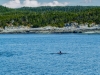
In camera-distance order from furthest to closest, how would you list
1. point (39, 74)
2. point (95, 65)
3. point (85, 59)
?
point (85, 59) → point (95, 65) → point (39, 74)

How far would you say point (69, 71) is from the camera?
54844mm

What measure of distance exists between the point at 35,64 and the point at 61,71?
8.33m

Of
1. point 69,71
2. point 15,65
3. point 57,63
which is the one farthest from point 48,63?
point 69,71

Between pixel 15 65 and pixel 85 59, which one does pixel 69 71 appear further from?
pixel 85 59

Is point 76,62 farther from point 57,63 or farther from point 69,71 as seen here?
point 69,71

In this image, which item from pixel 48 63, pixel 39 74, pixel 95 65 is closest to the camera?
pixel 39 74

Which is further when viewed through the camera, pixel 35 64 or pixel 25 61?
pixel 25 61

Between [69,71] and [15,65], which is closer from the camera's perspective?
[69,71]

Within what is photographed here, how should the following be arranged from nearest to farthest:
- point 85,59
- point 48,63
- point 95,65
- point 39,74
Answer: point 39,74
point 95,65
point 48,63
point 85,59

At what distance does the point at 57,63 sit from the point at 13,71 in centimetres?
1014

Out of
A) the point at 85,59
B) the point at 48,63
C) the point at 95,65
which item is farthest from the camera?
the point at 85,59

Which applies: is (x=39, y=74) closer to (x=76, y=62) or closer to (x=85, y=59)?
(x=76, y=62)

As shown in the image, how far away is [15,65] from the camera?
61.6 meters

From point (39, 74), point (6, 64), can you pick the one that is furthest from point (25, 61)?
point (39, 74)
